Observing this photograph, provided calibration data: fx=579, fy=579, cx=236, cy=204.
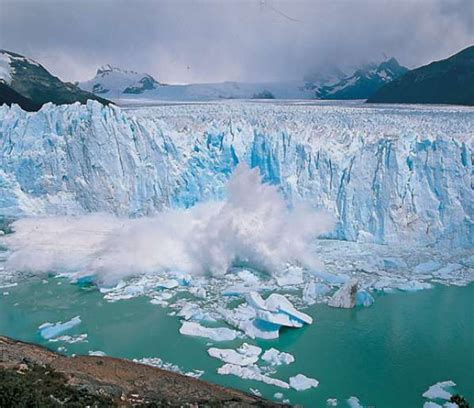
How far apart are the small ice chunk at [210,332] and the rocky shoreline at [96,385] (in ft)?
5.44

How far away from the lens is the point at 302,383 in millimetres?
7176

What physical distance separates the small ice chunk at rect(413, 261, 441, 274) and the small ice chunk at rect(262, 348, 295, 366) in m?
4.52

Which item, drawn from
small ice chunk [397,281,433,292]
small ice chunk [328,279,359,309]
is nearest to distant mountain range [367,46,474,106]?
small ice chunk [397,281,433,292]

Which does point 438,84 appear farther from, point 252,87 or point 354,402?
point 354,402

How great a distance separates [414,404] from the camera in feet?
22.3

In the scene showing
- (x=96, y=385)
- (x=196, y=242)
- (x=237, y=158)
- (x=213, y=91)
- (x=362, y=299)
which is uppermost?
(x=213, y=91)

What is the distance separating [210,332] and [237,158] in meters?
6.77

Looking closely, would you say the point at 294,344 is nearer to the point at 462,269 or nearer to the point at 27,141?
the point at 462,269

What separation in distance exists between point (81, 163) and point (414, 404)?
10548 mm

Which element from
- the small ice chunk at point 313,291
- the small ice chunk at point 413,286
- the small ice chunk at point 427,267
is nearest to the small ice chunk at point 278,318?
the small ice chunk at point 313,291

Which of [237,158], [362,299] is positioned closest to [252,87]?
[237,158]

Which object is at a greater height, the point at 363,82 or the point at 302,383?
the point at 363,82

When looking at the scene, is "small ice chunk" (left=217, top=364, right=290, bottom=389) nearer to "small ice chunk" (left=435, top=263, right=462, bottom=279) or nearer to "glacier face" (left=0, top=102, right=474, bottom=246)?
"small ice chunk" (left=435, top=263, right=462, bottom=279)

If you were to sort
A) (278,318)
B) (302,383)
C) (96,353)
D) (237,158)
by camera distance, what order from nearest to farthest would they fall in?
1. (302,383)
2. (96,353)
3. (278,318)
4. (237,158)
